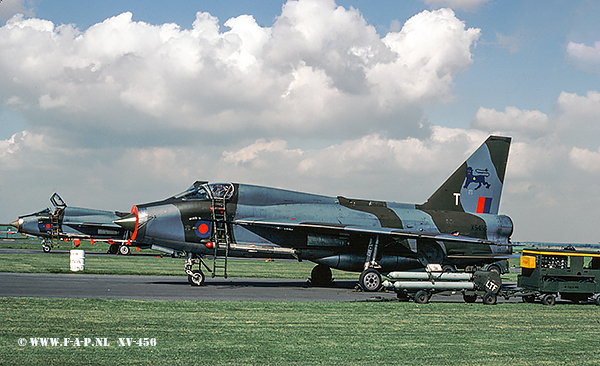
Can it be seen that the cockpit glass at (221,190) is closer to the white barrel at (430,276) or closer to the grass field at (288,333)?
the grass field at (288,333)

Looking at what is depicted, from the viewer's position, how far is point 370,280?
66.3 feet

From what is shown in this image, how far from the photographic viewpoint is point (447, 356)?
8.42m

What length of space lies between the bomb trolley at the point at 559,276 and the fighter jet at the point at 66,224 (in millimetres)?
35729

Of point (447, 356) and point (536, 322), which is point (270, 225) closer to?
point (536, 322)

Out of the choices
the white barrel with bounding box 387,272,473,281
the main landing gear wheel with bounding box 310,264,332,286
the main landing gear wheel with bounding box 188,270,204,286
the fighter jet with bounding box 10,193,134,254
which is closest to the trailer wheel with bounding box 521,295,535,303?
the white barrel with bounding box 387,272,473,281

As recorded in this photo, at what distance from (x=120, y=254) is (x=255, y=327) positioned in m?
38.3

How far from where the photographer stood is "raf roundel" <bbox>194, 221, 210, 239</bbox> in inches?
789

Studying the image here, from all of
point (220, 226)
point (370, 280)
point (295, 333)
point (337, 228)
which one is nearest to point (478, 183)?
point (370, 280)

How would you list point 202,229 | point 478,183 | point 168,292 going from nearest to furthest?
point 168,292 < point 202,229 < point 478,183

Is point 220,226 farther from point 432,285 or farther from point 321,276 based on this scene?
point 432,285

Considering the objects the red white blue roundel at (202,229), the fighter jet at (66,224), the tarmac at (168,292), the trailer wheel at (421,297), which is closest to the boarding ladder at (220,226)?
the red white blue roundel at (202,229)

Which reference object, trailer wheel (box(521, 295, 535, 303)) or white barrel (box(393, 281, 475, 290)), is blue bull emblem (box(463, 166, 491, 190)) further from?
white barrel (box(393, 281, 475, 290))

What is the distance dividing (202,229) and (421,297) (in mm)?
8795

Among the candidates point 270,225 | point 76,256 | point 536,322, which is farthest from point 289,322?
point 76,256
